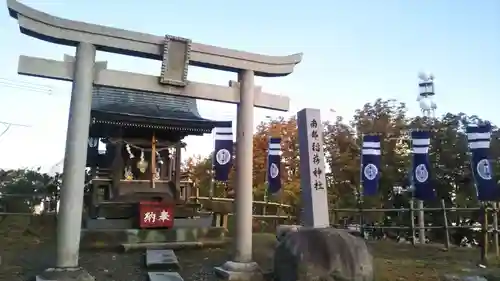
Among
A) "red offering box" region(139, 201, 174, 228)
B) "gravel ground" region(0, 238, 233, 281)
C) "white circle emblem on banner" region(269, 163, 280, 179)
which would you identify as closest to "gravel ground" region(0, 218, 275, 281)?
"gravel ground" region(0, 238, 233, 281)

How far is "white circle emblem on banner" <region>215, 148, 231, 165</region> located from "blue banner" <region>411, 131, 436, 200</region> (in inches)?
260

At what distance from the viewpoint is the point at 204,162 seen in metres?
30.3

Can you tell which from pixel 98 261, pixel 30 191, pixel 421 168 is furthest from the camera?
pixel 30 191

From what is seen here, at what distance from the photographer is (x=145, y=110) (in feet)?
42.8

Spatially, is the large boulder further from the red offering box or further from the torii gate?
the red offering box

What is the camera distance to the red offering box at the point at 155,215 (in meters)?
11.6

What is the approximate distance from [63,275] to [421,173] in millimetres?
10170

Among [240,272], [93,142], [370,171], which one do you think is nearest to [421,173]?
[370,171]

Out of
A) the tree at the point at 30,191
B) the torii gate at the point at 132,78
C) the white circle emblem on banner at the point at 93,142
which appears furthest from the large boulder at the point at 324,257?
the tree at the point at 30,191

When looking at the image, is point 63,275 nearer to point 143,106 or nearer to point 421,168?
point 143,106

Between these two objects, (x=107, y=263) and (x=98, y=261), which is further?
(x=98, y=261)

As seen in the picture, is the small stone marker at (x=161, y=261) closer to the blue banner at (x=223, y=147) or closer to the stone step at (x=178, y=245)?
the stone step at (x=178, y=245)

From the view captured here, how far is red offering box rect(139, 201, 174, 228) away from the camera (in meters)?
11.6

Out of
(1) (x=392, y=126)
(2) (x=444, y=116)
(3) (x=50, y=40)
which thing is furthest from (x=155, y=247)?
(2) (x=444, y=116)
